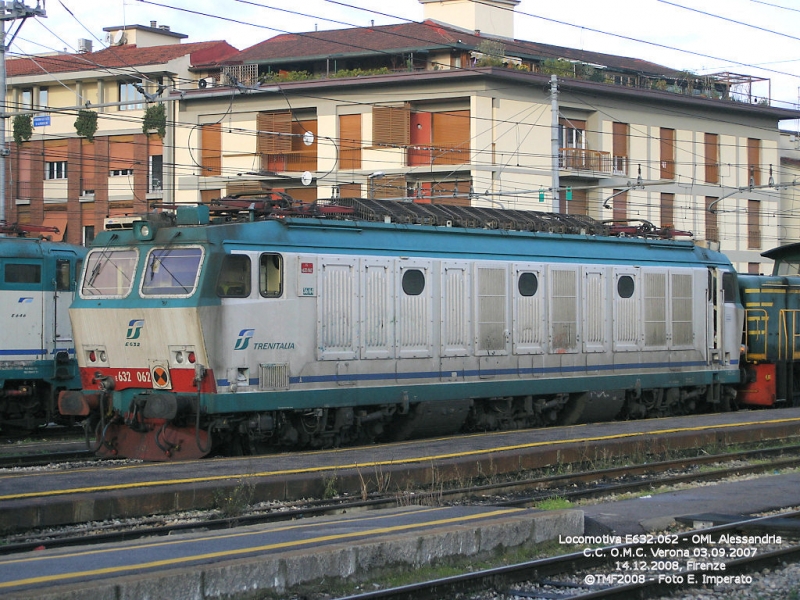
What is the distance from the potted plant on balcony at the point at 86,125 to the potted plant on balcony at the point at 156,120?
2.56 m

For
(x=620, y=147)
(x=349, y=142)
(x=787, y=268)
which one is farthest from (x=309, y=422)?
(x=620, y=147)

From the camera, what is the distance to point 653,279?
21109 millimetres

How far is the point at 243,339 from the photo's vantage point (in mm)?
14781

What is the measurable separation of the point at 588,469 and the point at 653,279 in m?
6.52

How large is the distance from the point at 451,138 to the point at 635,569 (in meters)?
33.1

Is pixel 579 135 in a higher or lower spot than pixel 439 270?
higher

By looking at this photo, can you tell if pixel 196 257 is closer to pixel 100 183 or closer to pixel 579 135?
pixel 579 135

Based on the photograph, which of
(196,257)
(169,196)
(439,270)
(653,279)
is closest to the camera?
(196,257)

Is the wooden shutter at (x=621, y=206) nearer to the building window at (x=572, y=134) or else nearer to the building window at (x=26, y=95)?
the building window at (x=572, y=134)

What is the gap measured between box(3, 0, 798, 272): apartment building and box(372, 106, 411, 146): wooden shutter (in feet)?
0.18

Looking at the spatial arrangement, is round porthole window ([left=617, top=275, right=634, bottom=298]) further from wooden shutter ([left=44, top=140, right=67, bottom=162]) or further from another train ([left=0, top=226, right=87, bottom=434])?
wooden shutter ([left=44, top=140, right=67, bottom=162])

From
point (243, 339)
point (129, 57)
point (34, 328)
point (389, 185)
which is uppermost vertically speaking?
point (129, 57)

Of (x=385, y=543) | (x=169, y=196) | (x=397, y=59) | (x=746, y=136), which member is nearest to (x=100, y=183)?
(x=169, y=196)

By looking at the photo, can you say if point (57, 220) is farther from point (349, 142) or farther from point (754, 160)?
point (754, 160)
